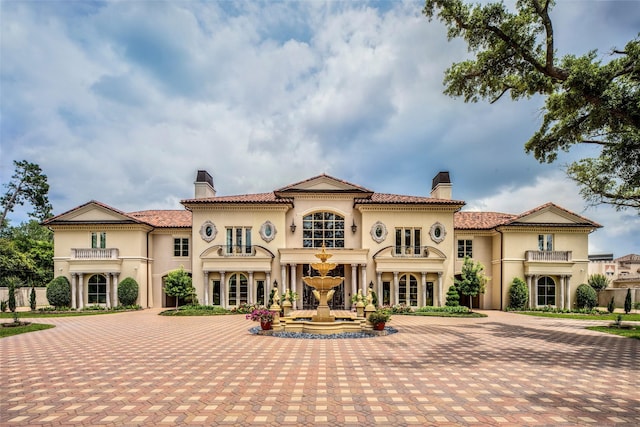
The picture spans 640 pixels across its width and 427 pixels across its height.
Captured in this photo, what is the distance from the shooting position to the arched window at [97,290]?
1102 inches

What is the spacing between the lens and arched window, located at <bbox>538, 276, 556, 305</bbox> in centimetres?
2812

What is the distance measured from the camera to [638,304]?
31344mm

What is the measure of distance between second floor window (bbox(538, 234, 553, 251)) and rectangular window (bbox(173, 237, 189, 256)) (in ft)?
93.4

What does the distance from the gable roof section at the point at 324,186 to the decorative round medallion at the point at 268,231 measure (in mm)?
2502

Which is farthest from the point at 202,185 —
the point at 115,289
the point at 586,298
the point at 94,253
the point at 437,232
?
the point at 586,298

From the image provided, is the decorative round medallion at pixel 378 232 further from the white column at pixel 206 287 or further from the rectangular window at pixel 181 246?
the rectangular window at pixel 181 246

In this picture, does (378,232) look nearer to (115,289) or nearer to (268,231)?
(268,231)

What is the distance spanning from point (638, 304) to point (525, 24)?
30.4 m

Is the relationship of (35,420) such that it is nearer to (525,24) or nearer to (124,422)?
(124,422)

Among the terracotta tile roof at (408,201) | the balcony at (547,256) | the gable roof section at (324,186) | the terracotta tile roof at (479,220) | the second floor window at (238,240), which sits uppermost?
the gable roof section at (324,186)

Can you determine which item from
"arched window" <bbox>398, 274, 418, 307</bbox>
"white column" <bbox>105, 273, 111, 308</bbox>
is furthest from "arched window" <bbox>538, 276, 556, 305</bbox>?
"white column" <bbox>105, 273, 111, 308</bbox>

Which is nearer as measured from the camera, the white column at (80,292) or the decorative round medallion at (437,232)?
the decorative round medallion at (437,232)

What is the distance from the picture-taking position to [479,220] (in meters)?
30.9

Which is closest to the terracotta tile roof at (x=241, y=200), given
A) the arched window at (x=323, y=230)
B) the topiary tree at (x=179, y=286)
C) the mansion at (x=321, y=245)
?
the mansion at (x=321, y=245)
